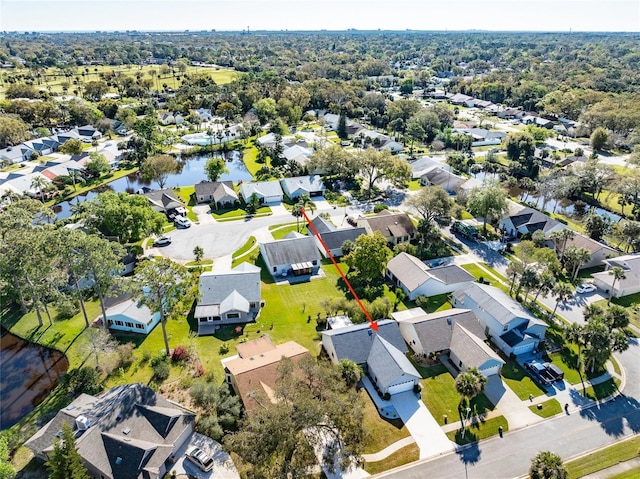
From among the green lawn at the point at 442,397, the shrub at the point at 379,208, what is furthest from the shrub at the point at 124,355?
the shrub at the point at 379,208

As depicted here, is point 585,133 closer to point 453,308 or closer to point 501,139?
point 501,139

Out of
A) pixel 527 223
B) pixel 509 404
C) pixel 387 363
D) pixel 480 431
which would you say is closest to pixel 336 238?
pixel 387 363

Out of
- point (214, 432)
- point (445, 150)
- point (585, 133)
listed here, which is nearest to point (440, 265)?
point (214, 432)

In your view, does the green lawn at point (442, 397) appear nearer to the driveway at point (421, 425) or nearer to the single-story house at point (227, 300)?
the driveway at point (421, 425)

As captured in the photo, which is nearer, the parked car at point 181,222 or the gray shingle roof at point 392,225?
the gray shingle roof at point 392,225

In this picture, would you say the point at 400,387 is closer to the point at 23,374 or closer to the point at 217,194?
the point at 23,374

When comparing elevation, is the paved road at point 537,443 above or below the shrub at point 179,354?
below

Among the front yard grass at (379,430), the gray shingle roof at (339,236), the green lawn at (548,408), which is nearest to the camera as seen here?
the front yard grass at (379,430)
